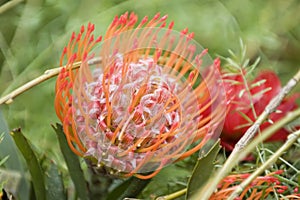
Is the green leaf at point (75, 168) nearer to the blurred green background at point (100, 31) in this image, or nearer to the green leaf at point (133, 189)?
the green leaf at point (133, 189)

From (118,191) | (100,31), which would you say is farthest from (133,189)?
(100,31)

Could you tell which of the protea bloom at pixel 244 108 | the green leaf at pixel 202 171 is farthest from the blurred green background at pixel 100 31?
the green leaf at pixel 202 171

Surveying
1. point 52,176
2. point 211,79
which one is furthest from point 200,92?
point 52,176

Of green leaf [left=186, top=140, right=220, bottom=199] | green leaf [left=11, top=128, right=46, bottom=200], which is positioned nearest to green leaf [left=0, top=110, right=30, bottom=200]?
green leaf [left=11, top=128, right=46, bottom=200]

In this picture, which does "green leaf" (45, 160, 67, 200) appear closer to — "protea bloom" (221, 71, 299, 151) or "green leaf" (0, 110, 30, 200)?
"green leaf" (0, 110, 30, 200)

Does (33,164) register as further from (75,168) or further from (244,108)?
(244,108)

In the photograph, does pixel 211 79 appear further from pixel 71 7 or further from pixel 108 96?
pixel 71 7

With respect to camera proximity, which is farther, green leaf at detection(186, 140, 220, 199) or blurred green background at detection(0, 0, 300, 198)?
blurred green background at detection(0, 0, 300, 198)
